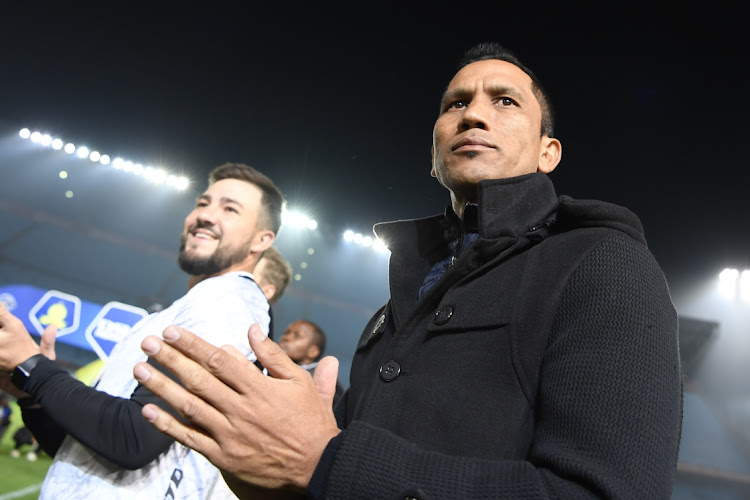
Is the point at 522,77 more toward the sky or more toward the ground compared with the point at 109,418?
more toward the sky

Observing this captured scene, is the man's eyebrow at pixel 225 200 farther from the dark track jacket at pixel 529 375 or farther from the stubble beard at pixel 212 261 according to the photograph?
the dark track jacket at pixel 529 375

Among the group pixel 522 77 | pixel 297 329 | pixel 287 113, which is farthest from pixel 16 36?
pixel 522 77

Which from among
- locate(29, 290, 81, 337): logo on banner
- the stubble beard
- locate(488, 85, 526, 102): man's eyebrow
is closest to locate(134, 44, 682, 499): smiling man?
locate(488, 85, 526, 102): man's eyebrow

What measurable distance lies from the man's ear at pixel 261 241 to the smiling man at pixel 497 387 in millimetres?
2100

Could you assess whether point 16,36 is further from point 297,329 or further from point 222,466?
point 222,466

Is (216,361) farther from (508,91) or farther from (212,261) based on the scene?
(212,261)

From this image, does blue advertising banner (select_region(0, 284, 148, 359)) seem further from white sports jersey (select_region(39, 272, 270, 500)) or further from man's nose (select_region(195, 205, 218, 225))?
white sports jersey (select_region(39, 272, 270, 500))

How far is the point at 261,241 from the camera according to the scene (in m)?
3.31

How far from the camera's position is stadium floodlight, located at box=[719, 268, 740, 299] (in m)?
11.8

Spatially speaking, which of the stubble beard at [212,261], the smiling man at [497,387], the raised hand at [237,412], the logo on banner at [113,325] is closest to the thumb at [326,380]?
the smiling man at [497,387]

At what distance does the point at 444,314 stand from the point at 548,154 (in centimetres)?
107

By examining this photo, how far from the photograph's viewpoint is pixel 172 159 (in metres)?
14.8

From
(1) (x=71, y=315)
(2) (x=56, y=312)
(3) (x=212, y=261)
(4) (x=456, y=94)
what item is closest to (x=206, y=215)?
(3) (x=212, y=261)

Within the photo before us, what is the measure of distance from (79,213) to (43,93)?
4.68 meters
